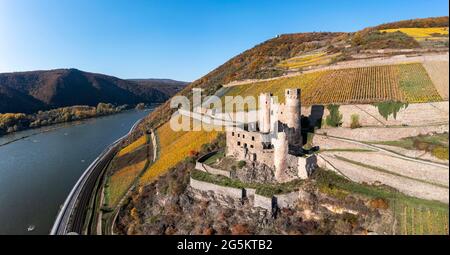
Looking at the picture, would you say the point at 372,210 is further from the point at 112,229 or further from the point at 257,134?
the point at 112,229

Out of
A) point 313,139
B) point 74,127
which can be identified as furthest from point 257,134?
point 74,127

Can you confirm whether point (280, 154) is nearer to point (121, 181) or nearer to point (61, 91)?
point (121, 181)

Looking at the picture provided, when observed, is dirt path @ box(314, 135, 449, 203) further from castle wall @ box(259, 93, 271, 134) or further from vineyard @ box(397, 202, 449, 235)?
castle wall @ box(259, 93, 271, 134)

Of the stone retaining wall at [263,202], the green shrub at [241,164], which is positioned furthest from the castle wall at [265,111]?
the stone retaining wall at [263,202]

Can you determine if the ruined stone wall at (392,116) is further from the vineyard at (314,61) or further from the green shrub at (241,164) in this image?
the vineyard at (314,61)

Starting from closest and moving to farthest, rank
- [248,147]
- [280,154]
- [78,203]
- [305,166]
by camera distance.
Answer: [305,166]
[280,154]
[248,147]
[78,203]

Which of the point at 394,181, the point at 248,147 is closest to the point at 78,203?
the point at 248,147
